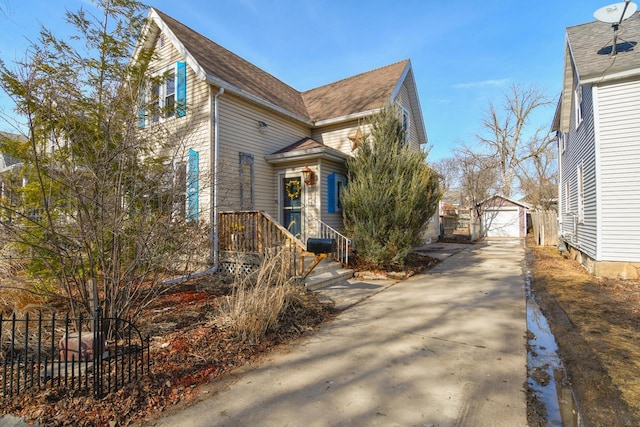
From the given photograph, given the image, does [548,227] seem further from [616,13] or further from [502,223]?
[616,13]

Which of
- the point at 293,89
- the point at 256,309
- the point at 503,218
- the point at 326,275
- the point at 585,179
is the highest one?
the point at 293,89

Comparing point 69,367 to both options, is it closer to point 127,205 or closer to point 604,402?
point 127,205

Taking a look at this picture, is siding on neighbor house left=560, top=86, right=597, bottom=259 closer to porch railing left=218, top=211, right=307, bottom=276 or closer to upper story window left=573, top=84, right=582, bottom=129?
upper story window left=573, top=84, right=582, bottom=129

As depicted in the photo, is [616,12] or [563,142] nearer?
[616,12]

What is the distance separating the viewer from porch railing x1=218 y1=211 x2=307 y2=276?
21.8ft

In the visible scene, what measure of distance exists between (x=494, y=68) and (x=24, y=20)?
1761 centimetres

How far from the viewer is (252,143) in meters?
8.98

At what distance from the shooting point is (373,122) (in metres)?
9.09

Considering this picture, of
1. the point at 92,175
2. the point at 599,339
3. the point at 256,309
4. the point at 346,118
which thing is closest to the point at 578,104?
the point at 346,118

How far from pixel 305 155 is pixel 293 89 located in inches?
235

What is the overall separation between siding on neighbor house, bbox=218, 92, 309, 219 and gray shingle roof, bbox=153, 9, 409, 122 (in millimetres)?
470

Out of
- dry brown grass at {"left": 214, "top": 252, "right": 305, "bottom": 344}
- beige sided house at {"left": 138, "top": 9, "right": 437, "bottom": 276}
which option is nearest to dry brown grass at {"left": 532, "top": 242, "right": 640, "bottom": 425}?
dry brown grass at {"left": 214, "top": 252, "right": 305, "bottom": 344}

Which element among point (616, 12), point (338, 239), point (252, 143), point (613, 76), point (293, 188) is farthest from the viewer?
point (293, 188)

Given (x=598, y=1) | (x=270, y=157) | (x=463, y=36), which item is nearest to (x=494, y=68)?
(x=463, y=36)
